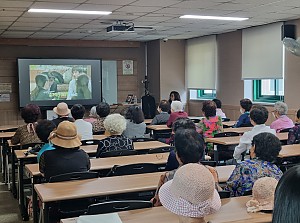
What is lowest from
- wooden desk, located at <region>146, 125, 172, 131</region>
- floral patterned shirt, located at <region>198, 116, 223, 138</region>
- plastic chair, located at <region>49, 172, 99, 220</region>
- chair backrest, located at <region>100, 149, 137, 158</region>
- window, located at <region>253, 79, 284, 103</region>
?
plastic chair, located at <region>49, 172, 99, 220</region>

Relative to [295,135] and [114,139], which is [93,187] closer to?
[114,139]

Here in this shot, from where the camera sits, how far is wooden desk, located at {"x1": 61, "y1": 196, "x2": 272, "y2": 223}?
2274 mm

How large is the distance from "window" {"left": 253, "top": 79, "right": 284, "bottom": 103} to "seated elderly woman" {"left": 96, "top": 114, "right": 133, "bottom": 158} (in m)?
5.25

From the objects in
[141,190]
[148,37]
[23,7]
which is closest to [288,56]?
[148,37]

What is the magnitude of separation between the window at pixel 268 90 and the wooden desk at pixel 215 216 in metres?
6.82

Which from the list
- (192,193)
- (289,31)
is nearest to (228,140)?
(289,31)

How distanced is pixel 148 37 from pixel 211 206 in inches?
382

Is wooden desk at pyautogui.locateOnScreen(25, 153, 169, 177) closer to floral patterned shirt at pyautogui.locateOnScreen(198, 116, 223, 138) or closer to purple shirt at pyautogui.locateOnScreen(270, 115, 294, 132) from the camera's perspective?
floral patterned shirt at pyautogui.locateOnScreen(198, 116, 223, 138)

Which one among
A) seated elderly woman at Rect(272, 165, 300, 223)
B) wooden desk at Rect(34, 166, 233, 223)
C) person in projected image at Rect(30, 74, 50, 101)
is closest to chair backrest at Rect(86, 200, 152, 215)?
wooden desk at Rect(34, 166, 233, 223)

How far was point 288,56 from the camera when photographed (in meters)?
8.38

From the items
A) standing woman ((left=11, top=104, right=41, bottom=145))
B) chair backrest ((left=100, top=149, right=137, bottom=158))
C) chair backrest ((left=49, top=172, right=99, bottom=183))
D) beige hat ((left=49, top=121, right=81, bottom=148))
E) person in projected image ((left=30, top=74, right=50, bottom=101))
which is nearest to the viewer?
chair backrest ((left=49, top=172, right=99, bottom=183))

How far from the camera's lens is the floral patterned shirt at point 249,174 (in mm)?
2877

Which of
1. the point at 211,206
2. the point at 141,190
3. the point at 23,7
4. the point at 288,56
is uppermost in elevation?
the point at 23,7

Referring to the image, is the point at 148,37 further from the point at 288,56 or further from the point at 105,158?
the point at 105,158
